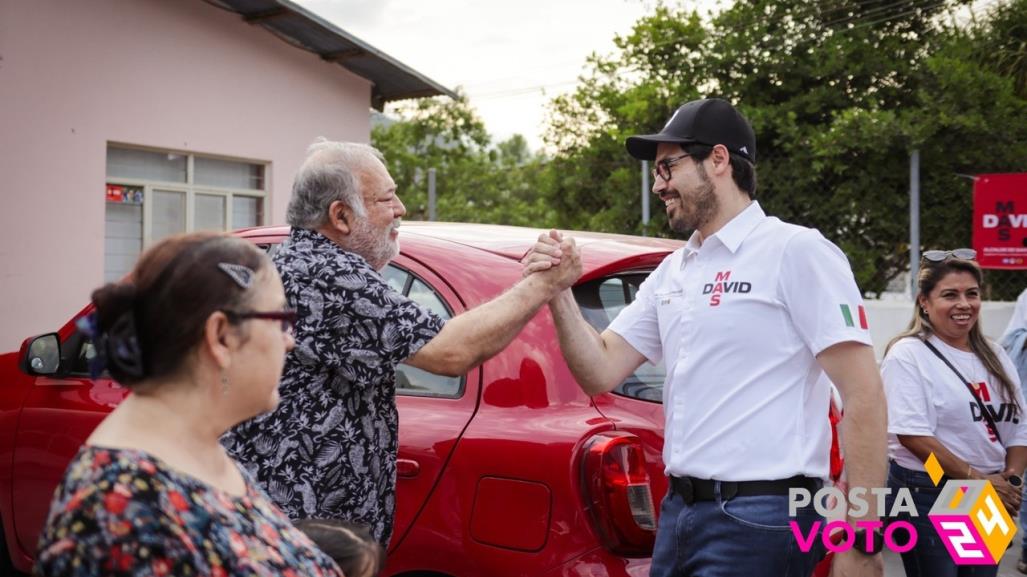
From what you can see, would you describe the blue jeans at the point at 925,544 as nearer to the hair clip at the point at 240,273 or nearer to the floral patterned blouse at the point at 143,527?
the floral patterned blouse at the point at 143,527

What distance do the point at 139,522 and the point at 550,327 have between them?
1.95 meters

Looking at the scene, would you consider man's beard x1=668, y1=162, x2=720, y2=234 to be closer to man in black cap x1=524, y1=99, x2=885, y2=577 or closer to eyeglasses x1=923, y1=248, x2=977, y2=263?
man in black cap x1=524, y1=99, x2=885, y2=577

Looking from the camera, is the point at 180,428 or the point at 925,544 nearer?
the point at 180,428

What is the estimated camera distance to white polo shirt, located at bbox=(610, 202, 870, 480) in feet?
8.80

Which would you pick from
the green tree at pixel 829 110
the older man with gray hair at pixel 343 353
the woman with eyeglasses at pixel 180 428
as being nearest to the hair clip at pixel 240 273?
the woman with eyeglasses at pixel 180 428

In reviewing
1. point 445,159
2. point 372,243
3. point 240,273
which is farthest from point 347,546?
point 445,159

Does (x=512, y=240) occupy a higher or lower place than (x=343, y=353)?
higher

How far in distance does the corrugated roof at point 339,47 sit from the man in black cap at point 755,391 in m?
10.6

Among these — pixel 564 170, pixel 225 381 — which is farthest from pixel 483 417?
pixel 564 170

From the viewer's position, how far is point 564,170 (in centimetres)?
1409

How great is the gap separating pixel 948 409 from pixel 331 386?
7.80ft

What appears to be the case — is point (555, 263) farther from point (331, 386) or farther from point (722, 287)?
point (331, 386)

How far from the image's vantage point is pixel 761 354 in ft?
8.97

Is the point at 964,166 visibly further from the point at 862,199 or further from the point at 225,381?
the point at 225,381
